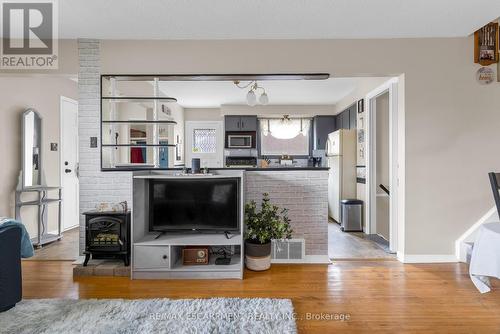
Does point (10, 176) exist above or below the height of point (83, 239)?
above

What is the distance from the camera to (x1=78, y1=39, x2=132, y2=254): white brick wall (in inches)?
124

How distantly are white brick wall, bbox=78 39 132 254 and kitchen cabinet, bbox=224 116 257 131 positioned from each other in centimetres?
340

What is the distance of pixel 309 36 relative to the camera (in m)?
3.10

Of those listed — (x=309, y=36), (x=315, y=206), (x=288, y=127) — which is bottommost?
(x=315, y=206)

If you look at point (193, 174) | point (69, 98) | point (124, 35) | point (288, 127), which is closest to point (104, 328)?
point (193, 174)

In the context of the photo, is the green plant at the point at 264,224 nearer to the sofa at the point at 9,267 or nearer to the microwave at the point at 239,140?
the sofa at the point at 9,267

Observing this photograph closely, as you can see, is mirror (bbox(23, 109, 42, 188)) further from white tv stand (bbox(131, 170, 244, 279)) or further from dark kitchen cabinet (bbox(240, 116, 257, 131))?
dark kitchen cabinet (bbox(240, 116, 257, 131))

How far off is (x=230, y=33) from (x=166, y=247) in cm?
228

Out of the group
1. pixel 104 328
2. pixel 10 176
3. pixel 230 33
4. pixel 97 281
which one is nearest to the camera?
pixel 104 328

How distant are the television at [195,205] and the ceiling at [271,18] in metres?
1.55

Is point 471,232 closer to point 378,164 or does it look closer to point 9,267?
point 378,164

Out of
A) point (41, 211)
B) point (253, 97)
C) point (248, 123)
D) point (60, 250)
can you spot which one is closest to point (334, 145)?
point (253, 97)

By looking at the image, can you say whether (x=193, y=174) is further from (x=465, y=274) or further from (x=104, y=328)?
(x=465, y=274)

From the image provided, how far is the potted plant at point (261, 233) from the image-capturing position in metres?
2.89
